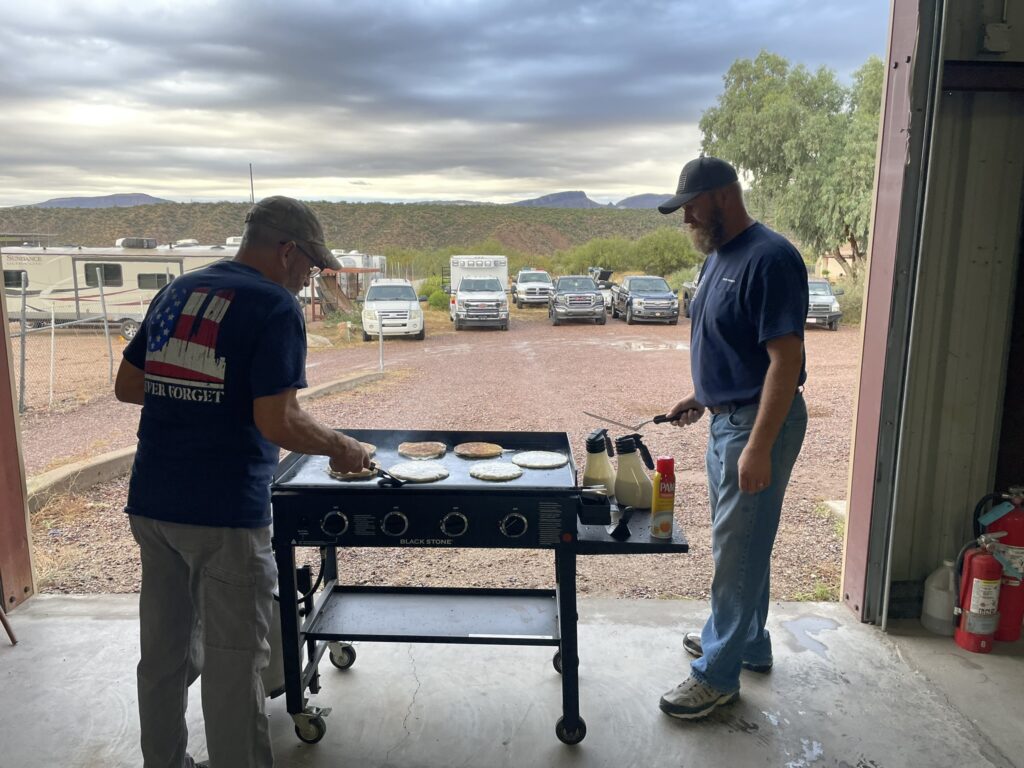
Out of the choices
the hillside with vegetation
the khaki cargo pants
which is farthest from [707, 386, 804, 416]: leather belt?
the hillside with vegetation

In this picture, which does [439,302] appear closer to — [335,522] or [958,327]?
[958,327]

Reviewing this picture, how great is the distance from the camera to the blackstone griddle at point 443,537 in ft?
6.49

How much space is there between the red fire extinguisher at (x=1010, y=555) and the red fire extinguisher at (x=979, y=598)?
53 mm

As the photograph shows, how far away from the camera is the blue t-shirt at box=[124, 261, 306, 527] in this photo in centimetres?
163

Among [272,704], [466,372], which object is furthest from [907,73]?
[466,372]

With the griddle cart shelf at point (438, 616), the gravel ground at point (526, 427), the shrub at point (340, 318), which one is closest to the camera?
the griddle cart shelf at point (438, 616)

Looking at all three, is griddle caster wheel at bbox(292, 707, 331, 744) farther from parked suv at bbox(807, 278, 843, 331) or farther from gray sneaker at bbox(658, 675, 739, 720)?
parked suv at bbox(807, 278, 843, 331)

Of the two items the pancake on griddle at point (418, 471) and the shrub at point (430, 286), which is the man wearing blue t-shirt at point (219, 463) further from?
the shrub at point (430, 286)

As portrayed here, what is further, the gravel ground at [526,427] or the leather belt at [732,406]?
the gravel ground at [526,427]

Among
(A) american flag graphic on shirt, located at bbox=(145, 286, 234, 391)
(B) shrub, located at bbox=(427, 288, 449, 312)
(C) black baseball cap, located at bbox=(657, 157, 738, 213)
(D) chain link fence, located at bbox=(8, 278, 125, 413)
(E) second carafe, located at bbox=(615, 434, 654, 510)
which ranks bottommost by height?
(D) chain link fence, located at bbox=(8, 278, 125, 413)

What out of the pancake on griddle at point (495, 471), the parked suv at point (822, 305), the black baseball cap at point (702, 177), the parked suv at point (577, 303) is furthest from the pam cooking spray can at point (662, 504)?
the parked suv at point (577, 303)

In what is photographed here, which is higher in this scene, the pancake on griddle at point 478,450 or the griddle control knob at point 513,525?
the pancake on griddle at point 478,450

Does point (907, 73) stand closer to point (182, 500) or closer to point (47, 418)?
point (182, 500)

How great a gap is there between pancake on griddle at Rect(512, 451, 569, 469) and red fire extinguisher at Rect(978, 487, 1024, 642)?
174 cm
